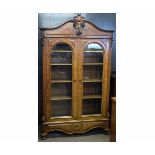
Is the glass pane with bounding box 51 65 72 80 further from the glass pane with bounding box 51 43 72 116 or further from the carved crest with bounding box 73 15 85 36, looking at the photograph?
the carved crest with bounding box 73 15 85 36

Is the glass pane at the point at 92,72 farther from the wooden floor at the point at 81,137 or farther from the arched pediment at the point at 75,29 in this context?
the wooden floor at the point at 81,137

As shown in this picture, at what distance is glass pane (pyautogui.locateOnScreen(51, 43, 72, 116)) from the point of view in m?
1.94

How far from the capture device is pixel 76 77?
6.42ft

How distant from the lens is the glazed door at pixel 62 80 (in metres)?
1.93

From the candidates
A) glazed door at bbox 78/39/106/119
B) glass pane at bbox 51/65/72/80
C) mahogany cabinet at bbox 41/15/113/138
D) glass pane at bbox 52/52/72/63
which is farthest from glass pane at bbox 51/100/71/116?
glass pane at bbox 52/52/72/63

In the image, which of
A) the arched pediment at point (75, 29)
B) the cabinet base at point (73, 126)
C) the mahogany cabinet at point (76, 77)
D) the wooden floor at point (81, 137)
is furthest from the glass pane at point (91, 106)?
the arched pediment at point (75, 29)

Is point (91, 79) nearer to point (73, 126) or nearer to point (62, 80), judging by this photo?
point (62, 80)
